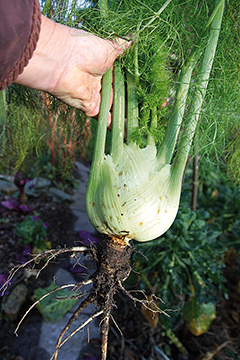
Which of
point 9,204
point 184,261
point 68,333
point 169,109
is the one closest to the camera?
point 169,109

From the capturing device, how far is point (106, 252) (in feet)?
2.97

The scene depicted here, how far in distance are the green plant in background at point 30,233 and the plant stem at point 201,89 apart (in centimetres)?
165

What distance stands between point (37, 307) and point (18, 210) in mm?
1147

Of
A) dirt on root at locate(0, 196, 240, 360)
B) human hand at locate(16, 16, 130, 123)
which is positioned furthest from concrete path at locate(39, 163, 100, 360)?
human hand at locate(16, 16, 130, 123)

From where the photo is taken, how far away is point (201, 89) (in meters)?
0.85

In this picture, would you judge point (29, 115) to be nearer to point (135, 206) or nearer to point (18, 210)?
point (135, 206)

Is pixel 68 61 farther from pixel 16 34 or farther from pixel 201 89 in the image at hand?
pixel 201 89

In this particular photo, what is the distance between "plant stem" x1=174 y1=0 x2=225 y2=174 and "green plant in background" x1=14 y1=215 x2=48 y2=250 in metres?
1.65

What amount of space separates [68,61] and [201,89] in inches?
17.8

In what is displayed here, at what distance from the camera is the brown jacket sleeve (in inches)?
22.9

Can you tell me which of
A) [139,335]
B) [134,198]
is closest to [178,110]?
[134,198]

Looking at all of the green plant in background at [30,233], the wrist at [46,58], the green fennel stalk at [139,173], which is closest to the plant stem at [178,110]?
the green fennel stalk at [139,173]

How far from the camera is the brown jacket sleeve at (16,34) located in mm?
583

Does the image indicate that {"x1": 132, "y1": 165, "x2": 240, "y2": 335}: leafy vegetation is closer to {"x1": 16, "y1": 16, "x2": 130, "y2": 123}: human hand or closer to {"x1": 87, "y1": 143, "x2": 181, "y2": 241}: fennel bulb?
{"x1": 87, "y1": 143, "x2": 181, "y2": 241}: fennel bulb
